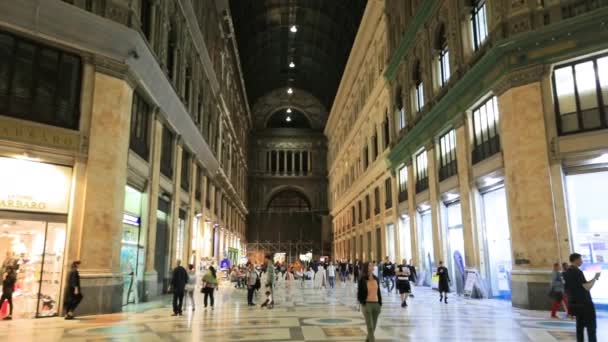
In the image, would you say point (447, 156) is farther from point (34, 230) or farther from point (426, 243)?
point (34, 230)

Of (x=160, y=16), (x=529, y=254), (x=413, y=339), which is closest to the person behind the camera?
(x=413, y=339)

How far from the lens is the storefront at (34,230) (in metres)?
11.4

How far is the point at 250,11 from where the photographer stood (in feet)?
140

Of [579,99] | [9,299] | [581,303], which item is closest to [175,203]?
[9,299]

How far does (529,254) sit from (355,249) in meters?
29.3

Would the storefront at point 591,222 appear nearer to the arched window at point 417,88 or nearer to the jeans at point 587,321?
the jeans at point 587,321

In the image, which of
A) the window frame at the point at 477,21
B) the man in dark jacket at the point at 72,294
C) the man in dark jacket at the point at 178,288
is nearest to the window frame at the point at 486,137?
the window frame at the point at 477,21

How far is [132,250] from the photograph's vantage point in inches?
606

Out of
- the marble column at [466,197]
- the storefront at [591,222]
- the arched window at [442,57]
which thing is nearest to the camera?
the storefront at [591,222]

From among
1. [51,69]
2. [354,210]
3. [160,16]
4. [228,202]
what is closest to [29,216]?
[51,69]

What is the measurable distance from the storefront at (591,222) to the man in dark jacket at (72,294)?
13.6m

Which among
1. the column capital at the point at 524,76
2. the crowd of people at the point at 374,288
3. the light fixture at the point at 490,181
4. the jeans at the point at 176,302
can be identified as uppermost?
the column capital at the point at 524,76

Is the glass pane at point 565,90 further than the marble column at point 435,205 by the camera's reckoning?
No

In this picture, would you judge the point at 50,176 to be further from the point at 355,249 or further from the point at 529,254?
the point at 355,249
